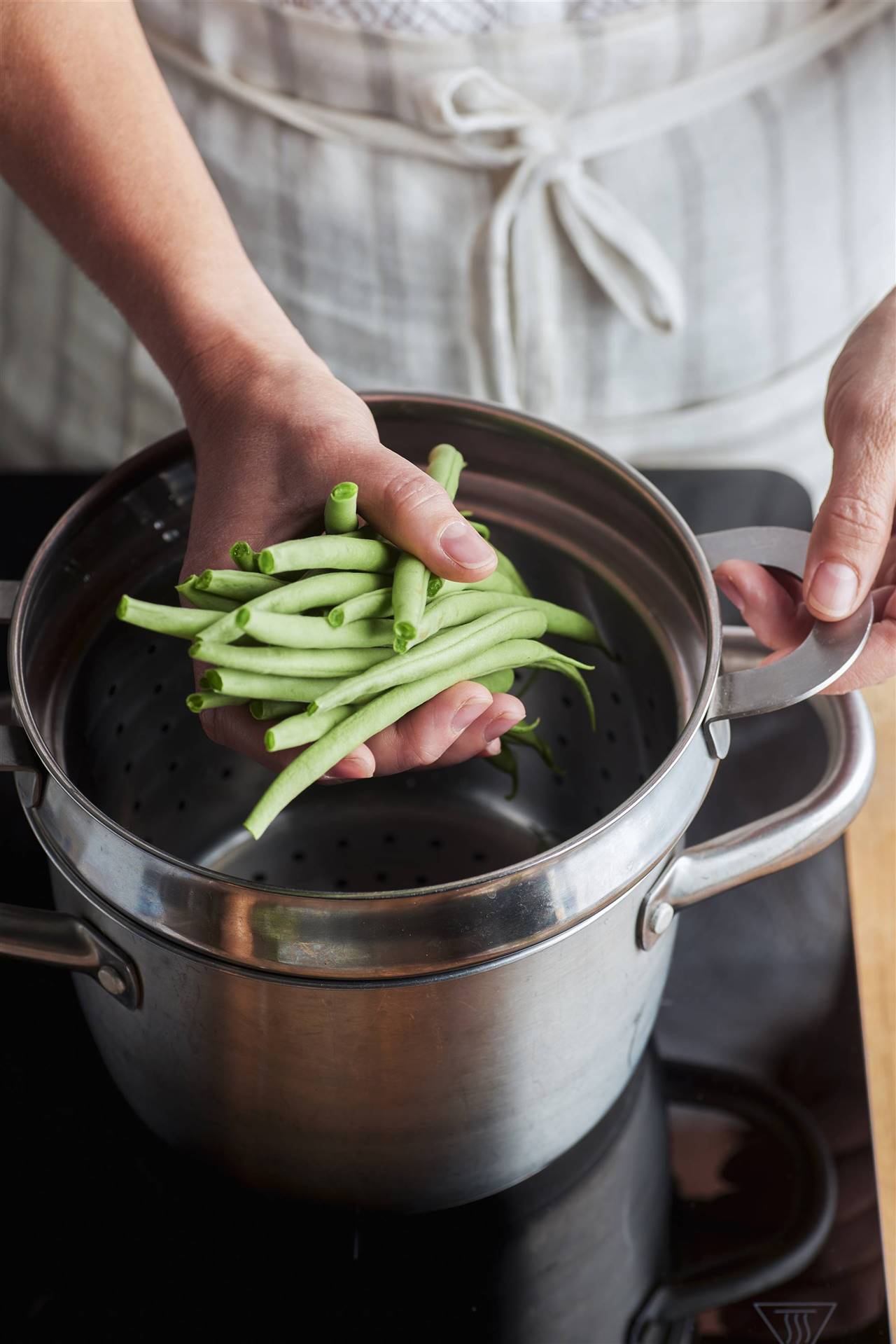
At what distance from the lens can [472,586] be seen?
0.72 m

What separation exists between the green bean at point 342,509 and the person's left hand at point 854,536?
10.0 inches

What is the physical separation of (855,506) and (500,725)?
0.24 m

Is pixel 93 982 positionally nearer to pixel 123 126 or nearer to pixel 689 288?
pixel 123 126

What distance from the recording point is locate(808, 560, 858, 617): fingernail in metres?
0.65

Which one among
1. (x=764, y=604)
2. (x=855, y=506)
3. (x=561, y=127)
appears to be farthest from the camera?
(x=561, y=127)

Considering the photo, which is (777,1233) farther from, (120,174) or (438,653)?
(120,174)

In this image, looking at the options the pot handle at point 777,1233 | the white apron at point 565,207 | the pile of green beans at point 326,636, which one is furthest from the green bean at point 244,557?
the white apron at point 565,207

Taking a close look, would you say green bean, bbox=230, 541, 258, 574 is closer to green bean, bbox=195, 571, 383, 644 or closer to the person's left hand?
green bean, bbox=195, 571, 383, 644

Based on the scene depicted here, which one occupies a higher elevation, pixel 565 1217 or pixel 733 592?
pixel 733 592

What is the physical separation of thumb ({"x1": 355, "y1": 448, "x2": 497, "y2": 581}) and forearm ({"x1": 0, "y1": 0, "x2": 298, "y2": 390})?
0.21m

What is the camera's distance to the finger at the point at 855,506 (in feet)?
2.14

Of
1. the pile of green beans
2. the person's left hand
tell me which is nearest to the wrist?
the pile of green beans

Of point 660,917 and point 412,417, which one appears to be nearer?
point 660,917

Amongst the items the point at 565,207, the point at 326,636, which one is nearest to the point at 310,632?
the point at 326,636
